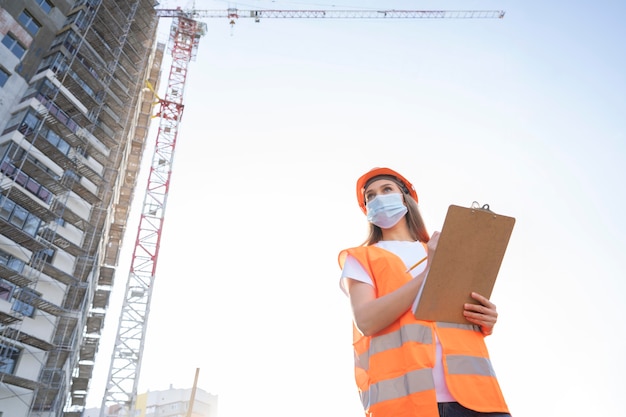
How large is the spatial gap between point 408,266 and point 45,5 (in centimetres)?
2994

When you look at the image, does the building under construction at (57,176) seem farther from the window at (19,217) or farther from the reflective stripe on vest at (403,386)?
the reflective stripe on vest at (403,386)

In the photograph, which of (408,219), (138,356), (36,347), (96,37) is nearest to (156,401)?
(138,356)

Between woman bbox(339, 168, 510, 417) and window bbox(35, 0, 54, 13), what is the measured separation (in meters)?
29.3

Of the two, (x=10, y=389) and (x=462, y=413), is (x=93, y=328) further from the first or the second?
(x=462, y=413)

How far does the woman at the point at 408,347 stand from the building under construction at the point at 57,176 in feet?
65.5

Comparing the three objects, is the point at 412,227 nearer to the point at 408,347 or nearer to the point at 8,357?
the point at 408,347

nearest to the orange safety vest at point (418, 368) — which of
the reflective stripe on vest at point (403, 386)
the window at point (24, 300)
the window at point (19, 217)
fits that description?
the reflective stripe on vest at point (403, 386)

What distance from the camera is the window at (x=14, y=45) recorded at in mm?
21781

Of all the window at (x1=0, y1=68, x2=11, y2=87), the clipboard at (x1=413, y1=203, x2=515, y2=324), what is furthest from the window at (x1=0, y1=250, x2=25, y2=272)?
the clipboard at (x1=413, y1=203, x2=515, y2=324)

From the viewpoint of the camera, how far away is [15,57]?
22.4m

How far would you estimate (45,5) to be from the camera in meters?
24.9

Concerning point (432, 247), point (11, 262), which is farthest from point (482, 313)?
point (11, 262)

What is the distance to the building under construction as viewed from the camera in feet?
63.0

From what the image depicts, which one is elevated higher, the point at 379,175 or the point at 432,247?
the point at 379,175
